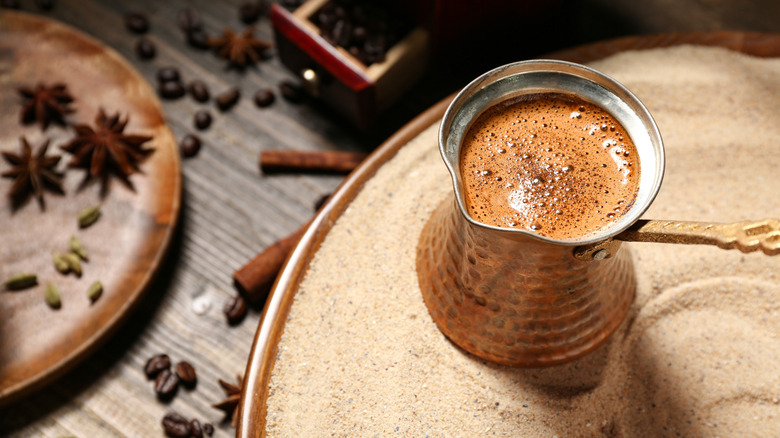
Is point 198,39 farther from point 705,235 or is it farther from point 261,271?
point 705,235

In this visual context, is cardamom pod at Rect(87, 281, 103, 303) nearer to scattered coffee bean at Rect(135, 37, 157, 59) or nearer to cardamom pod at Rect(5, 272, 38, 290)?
cardamom pod at Rect(5, 272, 38, 290)

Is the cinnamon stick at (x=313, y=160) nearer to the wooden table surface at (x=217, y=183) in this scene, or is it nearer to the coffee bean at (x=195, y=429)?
the wooden table surface at (x=217, y=183)

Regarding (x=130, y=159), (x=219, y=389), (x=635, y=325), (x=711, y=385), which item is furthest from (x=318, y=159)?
(x=711, y=385)

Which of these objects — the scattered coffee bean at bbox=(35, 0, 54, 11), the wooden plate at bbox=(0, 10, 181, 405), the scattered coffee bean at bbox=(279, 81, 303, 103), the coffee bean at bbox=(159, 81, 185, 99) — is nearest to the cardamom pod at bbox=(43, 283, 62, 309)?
the wooden plate at bbox=(0, 10, 181, 405)

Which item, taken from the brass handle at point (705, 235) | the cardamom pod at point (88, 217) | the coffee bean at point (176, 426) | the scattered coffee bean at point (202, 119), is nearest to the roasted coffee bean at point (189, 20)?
the scattered coffee bean at point (202, 119)

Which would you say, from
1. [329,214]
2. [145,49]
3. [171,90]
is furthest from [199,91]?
[329,214]

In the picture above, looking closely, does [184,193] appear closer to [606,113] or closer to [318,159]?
[318,159]
